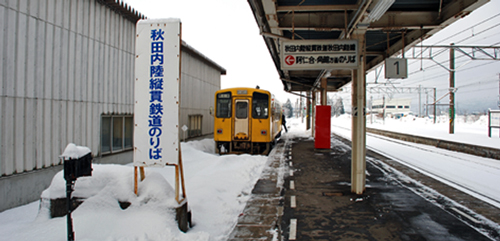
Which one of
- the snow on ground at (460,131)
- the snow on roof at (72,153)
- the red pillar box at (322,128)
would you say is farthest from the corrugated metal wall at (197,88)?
the snow on ground at (460,131)

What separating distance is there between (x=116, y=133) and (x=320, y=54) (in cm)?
745

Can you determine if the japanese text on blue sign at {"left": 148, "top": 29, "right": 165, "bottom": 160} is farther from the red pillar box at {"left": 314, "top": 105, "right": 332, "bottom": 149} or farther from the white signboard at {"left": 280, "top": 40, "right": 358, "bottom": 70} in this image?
the red pillar box at {"left": 314, "top": 105, "right": 332, "bottom": 149}

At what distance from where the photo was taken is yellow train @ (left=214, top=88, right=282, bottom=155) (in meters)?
12.8

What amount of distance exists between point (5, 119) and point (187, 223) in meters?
4.70

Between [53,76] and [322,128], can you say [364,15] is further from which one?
[322,128]

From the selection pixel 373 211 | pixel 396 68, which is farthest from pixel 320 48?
pixel 373 211

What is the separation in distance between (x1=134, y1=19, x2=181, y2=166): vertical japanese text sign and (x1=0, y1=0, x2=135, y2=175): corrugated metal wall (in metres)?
3.63

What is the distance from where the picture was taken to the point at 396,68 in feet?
22.1

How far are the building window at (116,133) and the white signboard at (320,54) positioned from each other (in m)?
6.38

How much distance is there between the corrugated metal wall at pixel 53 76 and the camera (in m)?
5.81

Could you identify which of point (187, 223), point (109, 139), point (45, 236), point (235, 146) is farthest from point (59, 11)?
point (235, 146)

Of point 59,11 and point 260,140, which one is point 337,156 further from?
point 59,11

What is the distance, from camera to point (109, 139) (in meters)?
9.26

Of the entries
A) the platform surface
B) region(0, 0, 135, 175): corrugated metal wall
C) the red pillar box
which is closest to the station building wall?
region(0, 0, 135, 175): corrugated metal wall
